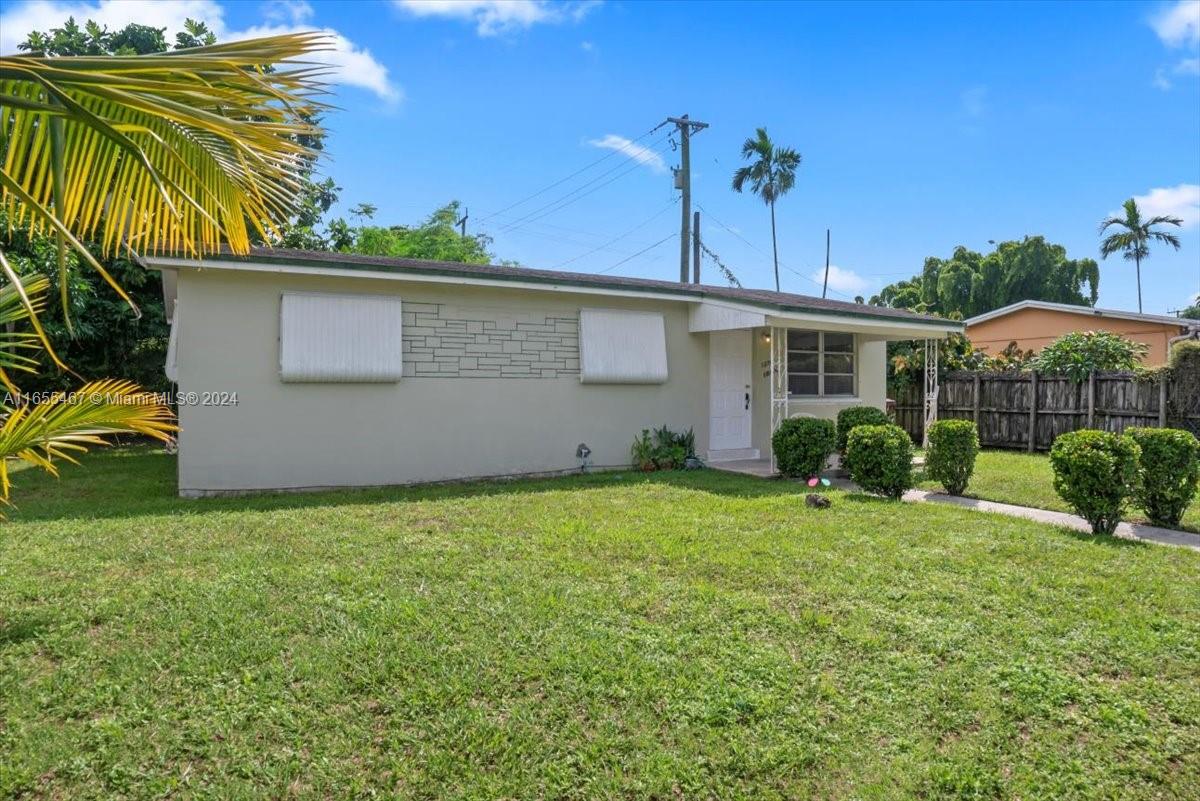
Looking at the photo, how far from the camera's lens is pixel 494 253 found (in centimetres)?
3806

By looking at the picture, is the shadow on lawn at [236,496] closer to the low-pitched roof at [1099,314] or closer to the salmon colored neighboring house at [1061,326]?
the low-pitched roof at [1099,314]

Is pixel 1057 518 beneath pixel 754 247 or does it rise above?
beneath

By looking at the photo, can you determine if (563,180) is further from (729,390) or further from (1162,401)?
(1162,401)

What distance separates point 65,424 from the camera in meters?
3.49

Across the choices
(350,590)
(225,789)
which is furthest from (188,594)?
(225,789)

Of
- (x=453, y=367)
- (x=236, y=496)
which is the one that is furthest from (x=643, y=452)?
(x=236, y=496)

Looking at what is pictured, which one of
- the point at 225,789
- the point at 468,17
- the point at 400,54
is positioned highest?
the point at 468,17

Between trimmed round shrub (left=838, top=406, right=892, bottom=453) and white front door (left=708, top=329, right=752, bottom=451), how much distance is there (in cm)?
190

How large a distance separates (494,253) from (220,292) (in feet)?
99.9

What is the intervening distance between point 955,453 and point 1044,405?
22.1 ft

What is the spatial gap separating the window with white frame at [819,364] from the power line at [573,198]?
12.6m

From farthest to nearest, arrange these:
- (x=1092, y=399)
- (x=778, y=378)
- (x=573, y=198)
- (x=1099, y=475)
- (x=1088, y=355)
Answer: (x=573, y=198) → (x=1088, y=355) → (x=1092, y=399) → (x=778, y=378) → (x=1099, y=475)

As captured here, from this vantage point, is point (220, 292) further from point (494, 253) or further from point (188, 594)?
point (494, 253)

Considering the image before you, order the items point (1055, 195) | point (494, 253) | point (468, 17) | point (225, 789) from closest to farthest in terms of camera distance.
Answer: point (225, 789)
point (468, 17)
point (1055, 195)
point (494, 253)
